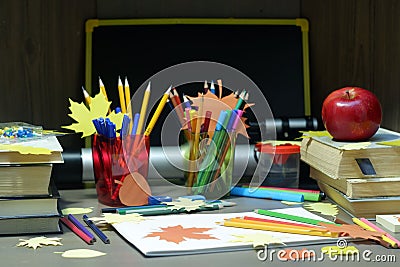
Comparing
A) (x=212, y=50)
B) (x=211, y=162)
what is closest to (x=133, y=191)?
(x=211, y=162)

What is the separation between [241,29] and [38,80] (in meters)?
0.47

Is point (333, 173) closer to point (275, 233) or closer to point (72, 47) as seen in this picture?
point (275, 233)

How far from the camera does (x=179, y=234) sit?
1054 millimetres

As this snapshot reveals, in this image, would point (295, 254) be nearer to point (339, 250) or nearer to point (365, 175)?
point (339, 250)

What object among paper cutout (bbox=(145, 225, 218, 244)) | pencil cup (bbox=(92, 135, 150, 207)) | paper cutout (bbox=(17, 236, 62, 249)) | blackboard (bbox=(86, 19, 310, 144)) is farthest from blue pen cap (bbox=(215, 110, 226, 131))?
blackboard (bbox=(86, 19, 310, 144))

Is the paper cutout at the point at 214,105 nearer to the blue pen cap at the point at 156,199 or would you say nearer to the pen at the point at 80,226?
the blue pen cap at the point at 156,199

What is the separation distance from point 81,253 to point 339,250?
33cm

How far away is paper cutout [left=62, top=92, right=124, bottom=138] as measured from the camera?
127 centimetres

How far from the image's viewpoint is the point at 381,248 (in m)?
1.02

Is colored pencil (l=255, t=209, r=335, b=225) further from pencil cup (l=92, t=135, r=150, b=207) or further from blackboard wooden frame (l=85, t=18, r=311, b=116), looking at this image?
blackboard wooden frame (l=85, t=18, r=311, b=116)

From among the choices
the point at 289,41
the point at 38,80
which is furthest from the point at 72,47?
the point at 289,41

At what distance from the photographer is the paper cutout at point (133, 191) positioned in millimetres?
1225

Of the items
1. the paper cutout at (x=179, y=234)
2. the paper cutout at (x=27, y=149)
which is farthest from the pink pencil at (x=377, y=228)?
the paper cutout at (x=27, y=149)

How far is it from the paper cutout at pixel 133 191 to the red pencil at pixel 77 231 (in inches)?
4.4
